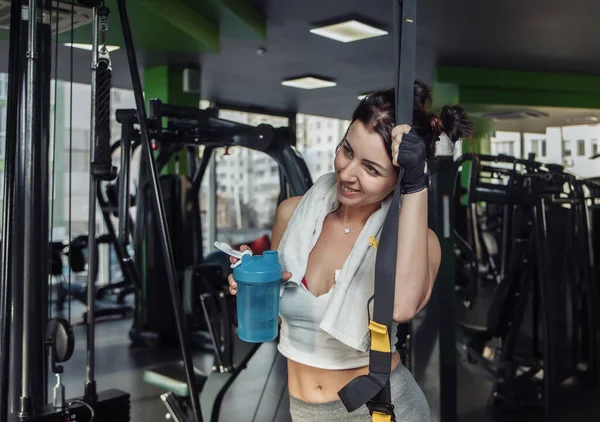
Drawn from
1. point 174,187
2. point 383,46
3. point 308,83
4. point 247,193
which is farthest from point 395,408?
point 247,193

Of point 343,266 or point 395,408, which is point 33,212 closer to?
point 343,266

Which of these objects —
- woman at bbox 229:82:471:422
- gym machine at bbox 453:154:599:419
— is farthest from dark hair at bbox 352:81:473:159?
gym machine at bbox 453:154:599:419

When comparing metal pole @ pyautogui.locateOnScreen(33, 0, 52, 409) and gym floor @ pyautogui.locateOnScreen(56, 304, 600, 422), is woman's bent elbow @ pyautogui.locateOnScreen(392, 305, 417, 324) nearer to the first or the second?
metal pole @ pyautogui.locateOnScreen(33, 0, 52, 409)

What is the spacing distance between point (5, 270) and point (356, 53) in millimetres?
4612

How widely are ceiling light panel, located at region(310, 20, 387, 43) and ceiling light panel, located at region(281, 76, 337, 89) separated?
1659mm

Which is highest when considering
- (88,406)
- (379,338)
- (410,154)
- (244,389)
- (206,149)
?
(206,149)

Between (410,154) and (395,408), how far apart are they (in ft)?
2.01

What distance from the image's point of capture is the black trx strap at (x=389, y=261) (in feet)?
3.76

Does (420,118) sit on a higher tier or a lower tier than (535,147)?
lower

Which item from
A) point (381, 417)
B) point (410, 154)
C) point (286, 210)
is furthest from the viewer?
point (286, 210)

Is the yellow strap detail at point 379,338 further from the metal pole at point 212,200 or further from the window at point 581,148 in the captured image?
the metal pole at point 212,200

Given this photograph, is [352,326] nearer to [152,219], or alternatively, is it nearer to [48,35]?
[48,35]

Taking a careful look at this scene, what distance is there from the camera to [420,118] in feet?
4.22

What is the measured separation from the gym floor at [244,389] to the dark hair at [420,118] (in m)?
2.58
